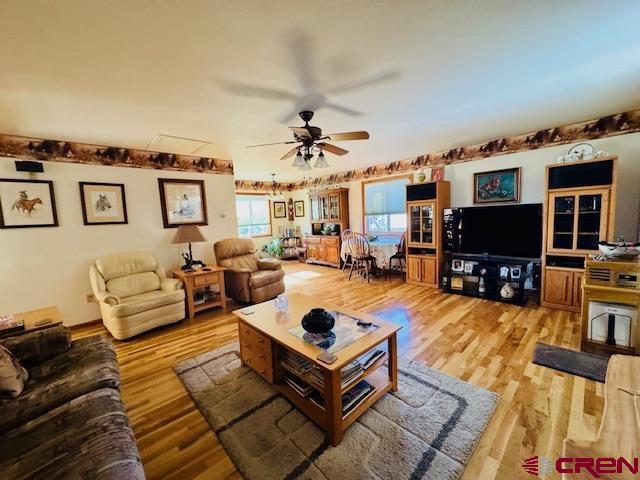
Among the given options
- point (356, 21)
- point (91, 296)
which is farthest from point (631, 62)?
point (91, 296)

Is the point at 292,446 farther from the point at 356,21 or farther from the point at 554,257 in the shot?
the point at 554,257

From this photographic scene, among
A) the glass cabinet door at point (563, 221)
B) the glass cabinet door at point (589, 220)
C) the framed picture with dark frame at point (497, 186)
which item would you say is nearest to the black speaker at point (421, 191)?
the framed picture with dark frame at point (497, 186)

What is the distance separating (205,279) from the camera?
12.3ft

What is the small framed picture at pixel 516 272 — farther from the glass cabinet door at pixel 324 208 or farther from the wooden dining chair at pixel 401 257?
the glass cabinet door at pixel 324 208

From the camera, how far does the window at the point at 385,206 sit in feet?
18.1

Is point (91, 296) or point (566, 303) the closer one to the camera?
point (566, 303)

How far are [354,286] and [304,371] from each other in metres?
3.00

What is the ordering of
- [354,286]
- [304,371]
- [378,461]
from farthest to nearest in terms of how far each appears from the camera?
[354,286]
[304,371]
[378,461]

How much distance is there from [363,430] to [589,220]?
3553 mm

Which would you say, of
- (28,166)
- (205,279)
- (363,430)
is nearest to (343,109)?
(363,430)

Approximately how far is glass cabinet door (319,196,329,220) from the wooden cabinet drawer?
351 centimetres

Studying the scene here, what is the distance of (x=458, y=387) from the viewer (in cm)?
197

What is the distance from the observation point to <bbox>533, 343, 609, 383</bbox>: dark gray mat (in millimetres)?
2063

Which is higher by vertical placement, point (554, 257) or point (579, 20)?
point (579, 20)
